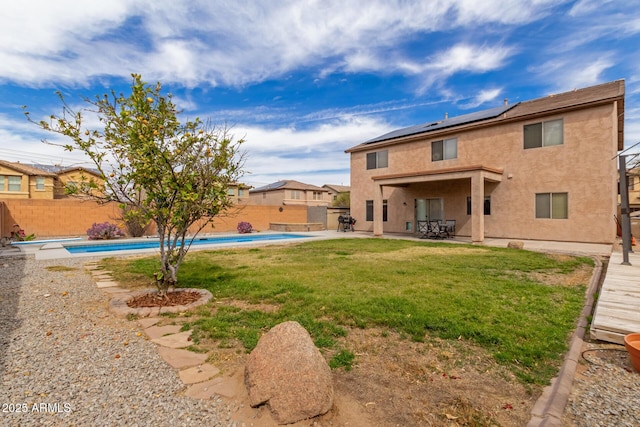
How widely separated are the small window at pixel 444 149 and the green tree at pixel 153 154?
47.2 feet

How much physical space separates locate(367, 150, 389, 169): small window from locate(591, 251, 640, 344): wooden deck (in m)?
13.8

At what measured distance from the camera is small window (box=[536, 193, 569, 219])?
43.5 ft

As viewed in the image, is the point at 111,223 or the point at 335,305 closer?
the point at 335,305

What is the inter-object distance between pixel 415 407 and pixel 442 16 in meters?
13.3

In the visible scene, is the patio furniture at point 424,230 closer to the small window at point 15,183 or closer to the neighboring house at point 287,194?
the neighboring house at point 287,194

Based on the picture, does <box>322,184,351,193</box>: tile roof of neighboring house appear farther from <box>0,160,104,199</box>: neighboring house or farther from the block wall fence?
the block wall fence

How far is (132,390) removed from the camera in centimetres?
262

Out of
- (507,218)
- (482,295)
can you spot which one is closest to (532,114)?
(507,218)

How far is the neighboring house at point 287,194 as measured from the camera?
132 ft

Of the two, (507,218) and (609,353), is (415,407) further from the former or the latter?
(507,218)

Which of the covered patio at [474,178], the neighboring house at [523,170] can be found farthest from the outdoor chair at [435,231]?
the covered patio at [474,178]

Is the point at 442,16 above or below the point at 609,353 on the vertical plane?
above

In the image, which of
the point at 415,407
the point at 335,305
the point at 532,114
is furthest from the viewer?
the point at 532,114

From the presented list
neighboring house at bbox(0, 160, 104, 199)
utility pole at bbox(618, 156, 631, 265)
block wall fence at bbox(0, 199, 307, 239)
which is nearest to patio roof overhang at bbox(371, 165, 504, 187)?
utility pole at bbox(618, 156, 631, 265)
